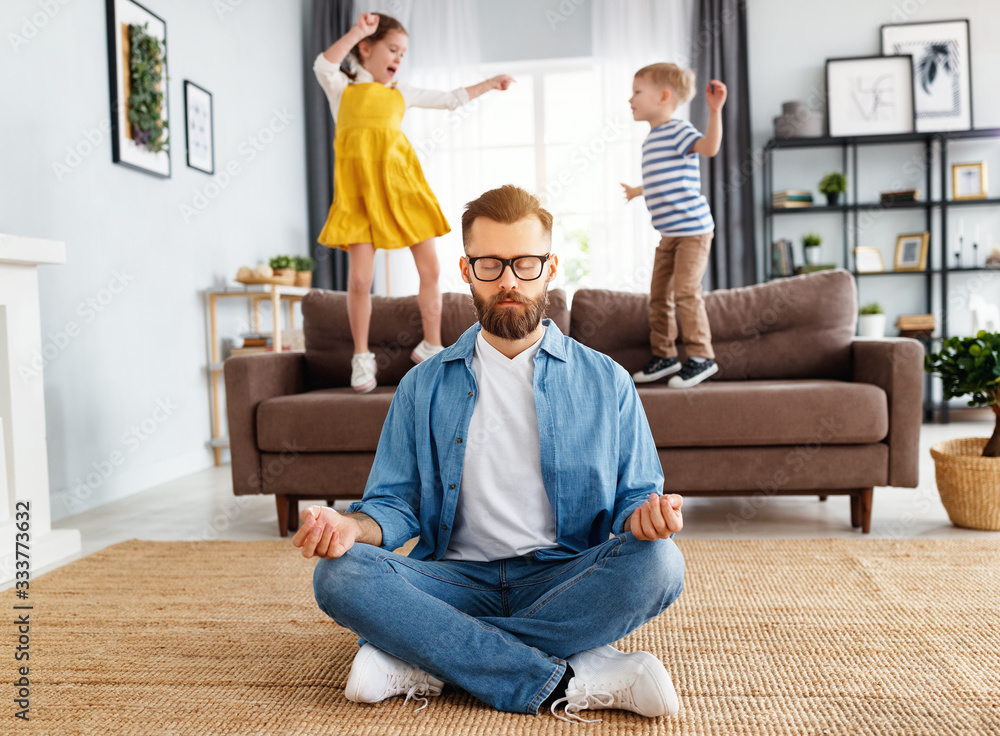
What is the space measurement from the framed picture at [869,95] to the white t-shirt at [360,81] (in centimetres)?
300

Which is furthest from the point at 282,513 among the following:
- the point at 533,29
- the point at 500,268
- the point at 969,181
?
the point at 969,181

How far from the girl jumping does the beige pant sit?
0.75 meters

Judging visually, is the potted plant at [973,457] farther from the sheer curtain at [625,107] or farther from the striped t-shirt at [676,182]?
the sheer curtain at [625,107]

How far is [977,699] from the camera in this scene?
1.23m

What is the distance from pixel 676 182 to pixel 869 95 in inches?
114

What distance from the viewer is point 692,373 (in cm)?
257

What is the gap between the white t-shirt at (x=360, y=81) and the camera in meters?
2.61

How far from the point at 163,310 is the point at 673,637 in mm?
2769

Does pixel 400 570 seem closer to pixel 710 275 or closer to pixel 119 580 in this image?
pixel 119 580

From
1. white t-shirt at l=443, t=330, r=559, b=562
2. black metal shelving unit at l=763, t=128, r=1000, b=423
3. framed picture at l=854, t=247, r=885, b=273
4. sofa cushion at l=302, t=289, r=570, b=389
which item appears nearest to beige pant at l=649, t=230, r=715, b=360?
sofa cushion at l=302, t=289, r=570, b=389

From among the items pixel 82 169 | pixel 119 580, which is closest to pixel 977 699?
pixel 119 580

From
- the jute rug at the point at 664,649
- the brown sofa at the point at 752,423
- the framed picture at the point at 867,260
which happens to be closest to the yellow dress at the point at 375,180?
the brown sofa at the point at 752,423

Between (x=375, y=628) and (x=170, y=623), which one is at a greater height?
(x=375, y=628)

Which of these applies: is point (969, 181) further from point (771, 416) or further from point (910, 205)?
point (771, 416)
